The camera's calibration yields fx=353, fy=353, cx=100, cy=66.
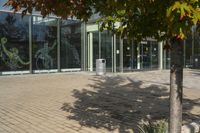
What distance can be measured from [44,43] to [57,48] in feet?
3.36

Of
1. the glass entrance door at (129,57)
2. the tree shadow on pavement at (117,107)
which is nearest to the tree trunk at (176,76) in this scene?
the tree shadow on pavement at (117,107)

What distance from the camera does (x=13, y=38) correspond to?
20438 mm

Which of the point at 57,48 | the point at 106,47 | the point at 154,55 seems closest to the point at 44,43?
the point at 57,48

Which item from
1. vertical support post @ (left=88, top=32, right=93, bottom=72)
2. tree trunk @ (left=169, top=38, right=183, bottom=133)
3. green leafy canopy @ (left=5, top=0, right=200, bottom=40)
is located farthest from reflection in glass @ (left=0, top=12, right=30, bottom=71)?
tree trunk @ (left=169, top=38, right=183, bottom=133)

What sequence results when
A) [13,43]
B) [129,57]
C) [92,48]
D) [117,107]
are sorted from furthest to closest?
1. [129,57]
2. [92,48]
3. [13,43]
4. [117,107]

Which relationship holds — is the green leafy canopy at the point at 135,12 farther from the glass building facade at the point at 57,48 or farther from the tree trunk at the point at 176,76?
the glass building facade at the point at 57,48

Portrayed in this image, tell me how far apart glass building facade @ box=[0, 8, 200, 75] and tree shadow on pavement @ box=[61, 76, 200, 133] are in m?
7.25

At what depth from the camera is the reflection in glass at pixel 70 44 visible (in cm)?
2294

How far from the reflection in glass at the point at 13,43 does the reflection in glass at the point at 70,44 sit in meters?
2.73

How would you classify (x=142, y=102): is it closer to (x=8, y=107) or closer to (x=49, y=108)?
(x=49, y=108)

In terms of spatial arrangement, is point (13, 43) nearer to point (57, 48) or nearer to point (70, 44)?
point (57, 48)

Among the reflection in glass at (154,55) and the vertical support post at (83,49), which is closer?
the vertical support post at (83,49)

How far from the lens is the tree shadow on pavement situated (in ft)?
25.0

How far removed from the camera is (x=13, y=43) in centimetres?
2042
